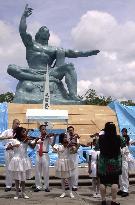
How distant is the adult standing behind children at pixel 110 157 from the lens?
23.2 feet

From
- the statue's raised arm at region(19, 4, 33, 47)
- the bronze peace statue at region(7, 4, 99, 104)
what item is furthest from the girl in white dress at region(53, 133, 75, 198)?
the statue's raised arm at region(19, 4, 33, 47)

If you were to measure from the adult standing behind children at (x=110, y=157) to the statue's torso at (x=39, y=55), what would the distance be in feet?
68.9

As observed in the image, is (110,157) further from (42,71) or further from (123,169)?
(42,71)

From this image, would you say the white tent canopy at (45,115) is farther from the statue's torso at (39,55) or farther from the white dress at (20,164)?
the statue's torso at (39,55)

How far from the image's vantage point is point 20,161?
8398 millimetres

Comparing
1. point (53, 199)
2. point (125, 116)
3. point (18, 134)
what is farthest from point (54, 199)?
point (125, 116)

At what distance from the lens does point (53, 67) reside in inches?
1102

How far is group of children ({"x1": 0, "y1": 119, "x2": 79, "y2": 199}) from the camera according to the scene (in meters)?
8.36

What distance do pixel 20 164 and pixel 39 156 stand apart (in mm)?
1231

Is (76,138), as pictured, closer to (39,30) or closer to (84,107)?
(84,107)

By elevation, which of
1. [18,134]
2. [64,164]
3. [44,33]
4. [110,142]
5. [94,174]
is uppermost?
[44,33]

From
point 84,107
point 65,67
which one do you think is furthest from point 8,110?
point 65,67

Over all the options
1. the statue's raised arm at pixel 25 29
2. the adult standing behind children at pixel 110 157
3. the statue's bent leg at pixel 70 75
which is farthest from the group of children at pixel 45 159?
the statue's raised arm at pixel 25 29

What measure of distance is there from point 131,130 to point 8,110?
21.3 feet
